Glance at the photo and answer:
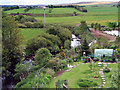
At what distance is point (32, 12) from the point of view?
16.8 metres

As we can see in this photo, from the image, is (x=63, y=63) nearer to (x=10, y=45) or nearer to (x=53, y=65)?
(x=53, y=65)

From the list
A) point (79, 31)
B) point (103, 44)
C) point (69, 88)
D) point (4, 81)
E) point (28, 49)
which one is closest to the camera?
point (69, 88)

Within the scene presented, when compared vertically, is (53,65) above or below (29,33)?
below

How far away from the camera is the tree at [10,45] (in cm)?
655

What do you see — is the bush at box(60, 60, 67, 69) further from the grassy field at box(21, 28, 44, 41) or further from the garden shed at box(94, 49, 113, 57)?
the grassy field at box(21, 28, 44, 41)

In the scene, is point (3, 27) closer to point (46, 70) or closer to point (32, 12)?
point (46, 70)

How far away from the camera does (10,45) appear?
682 centimetres

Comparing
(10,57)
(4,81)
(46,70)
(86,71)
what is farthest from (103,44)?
(4,81)

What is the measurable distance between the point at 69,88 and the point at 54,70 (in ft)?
5.23

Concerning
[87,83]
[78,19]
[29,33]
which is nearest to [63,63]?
[87,83]

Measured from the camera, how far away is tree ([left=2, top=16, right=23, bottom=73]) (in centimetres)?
655

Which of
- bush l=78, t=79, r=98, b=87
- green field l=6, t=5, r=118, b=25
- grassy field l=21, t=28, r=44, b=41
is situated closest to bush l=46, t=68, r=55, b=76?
bush l=78, t=79, r=98, b=87

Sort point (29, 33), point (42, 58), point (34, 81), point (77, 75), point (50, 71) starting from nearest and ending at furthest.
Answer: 1. point (34, 81)
2. point (77, 75)
3. point (50, 71)
4. point (42, 58)
5. point (29, 33)

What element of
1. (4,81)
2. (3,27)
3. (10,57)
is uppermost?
(3,27)
